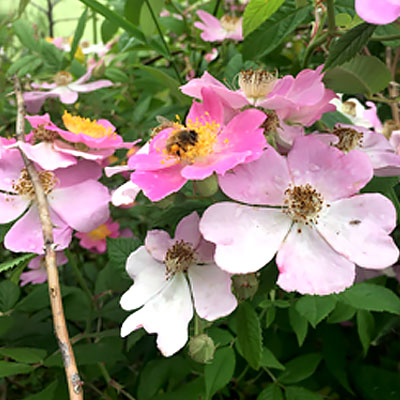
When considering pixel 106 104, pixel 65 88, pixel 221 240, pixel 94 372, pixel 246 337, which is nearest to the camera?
pixel 221 240

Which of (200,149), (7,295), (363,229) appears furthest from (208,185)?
(7,295)

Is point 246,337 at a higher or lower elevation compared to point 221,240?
lower

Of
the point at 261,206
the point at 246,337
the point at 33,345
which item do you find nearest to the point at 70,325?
the point at 33,345

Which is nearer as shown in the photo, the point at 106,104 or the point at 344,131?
the point at 344,131

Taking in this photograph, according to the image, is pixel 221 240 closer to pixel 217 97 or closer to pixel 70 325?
pixel 217 97

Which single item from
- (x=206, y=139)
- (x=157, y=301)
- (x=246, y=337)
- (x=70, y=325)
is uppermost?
(x=206, y=139)

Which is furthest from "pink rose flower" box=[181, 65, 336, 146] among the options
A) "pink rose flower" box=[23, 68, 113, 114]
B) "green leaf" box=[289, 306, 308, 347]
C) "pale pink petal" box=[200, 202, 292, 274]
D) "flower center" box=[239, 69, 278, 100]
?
"pink rose flower" box=[23, 68, 113, 114]
